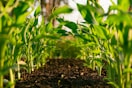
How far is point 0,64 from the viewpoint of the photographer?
162cm

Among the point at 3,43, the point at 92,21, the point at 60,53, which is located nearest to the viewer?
the point at 3,43

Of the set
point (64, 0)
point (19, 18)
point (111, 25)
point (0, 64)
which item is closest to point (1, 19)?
point (19, 18)

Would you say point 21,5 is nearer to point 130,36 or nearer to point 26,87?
point 130,36

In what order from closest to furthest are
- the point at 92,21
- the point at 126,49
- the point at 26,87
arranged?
the point at 126,49, the point at 92,21, the point at 26,87

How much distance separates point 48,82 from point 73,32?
0.43m

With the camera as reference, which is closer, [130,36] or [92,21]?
[130,36]

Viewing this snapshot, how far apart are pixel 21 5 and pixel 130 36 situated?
0.61 meters

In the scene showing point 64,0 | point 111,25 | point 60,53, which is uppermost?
point 64,0

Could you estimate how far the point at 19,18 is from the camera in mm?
1639

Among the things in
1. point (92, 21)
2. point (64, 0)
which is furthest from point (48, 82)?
point (64, 0)

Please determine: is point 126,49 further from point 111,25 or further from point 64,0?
point 64,0

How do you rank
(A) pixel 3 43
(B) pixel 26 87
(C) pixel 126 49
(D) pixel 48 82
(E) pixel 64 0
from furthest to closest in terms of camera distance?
(E) pixel 64 0 < (D) pixel 48 82 < (B) pixel 26 87 < (C) pixel 126 49 < (A) pixel 3 43

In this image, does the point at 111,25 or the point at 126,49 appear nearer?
the point at 126,49

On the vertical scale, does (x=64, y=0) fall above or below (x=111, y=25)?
above
